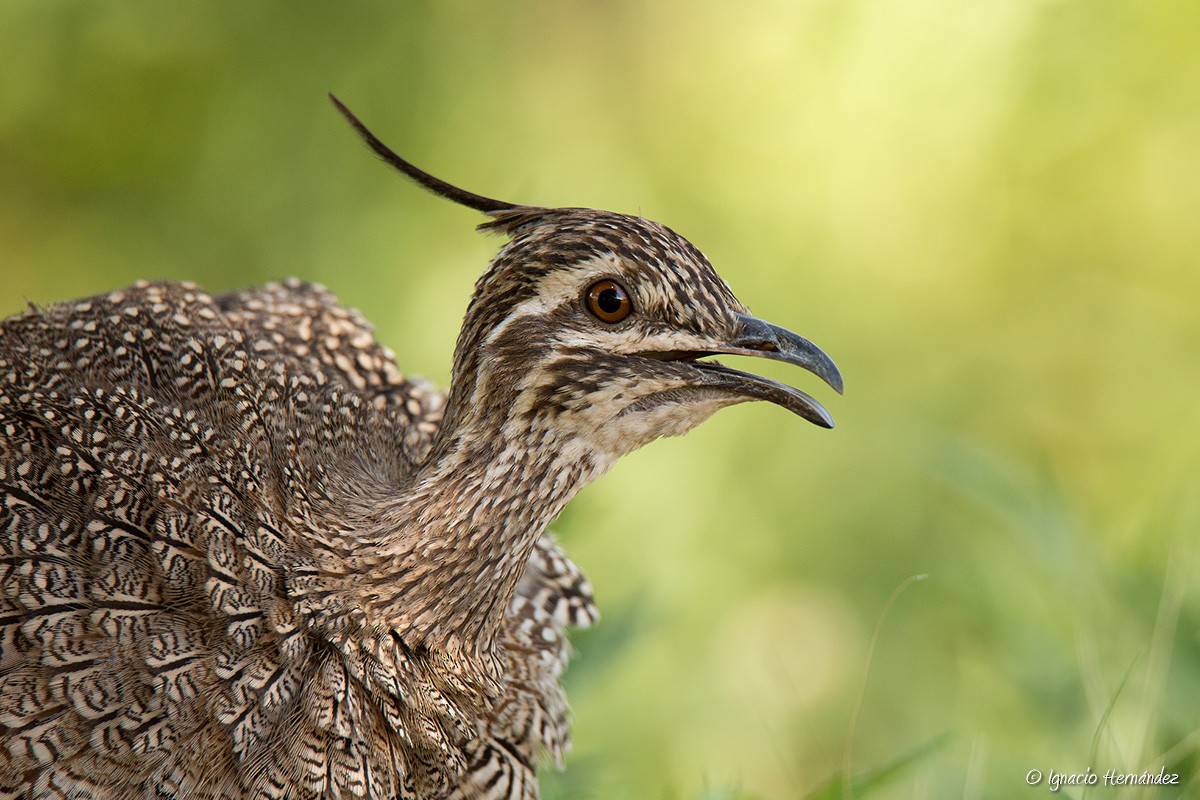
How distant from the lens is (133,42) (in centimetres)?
724

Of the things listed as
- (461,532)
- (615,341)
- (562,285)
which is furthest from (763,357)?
(461,532)

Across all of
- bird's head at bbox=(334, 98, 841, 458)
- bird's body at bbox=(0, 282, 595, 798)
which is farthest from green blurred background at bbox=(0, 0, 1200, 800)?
bird's head at bbox=(334, 98, 841, 458)

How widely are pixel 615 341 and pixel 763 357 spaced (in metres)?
0.31

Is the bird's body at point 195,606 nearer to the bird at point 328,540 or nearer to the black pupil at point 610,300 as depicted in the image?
the bird at point 328,540

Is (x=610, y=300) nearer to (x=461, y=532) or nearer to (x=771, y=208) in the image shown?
(x=461, y=532)

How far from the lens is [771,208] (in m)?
7.15

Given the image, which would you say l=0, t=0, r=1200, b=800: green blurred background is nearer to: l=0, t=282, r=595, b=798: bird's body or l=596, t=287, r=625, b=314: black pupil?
l=0, t=282, r=595, b=798: bird's body

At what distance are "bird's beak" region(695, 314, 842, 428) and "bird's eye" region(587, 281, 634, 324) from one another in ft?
0.65

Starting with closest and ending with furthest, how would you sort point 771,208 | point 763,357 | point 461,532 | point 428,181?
point 763,357 → point 461,532 → point 428,181 → point 771,208

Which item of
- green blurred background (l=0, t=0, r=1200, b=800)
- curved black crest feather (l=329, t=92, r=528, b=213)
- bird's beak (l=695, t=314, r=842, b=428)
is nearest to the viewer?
bird's beak (l=695, t=314, r=842, b=428)

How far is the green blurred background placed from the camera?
20.6 feet

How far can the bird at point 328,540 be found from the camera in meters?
2.71

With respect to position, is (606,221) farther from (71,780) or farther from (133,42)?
(133,42)

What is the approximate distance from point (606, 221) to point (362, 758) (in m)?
1.26
